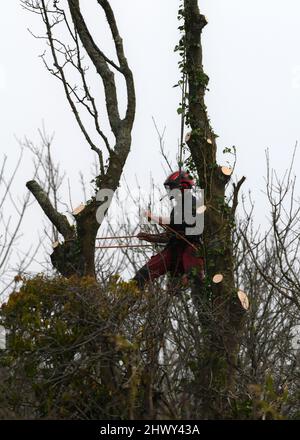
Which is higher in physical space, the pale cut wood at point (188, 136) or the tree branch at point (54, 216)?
the pale cut wood at point (188, 136)

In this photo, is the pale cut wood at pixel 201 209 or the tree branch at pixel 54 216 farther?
the pale cut wood at pixel 201 209

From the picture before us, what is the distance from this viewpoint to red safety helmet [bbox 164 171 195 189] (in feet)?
31.4

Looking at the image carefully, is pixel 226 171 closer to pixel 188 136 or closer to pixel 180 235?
pixel 188 136

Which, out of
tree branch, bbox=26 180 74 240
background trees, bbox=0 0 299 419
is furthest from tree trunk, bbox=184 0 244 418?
tree branch, bbox=26 180 74 240

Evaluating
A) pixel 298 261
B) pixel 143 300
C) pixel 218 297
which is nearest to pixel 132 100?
pixel 218 297

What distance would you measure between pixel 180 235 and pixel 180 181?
63 centimetres

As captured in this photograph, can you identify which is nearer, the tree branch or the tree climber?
the tree branch

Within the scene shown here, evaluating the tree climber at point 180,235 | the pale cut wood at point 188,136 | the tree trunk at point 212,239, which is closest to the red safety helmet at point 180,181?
the tree climber at point 180,235

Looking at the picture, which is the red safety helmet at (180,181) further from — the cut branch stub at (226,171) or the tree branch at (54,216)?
the tree branch at (54,216)

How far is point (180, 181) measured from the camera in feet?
31.4

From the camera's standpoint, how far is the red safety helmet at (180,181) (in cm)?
957

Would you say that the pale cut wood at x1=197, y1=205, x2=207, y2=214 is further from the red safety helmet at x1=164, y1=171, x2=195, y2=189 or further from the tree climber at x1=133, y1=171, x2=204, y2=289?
the red safety helmet at x1=164, y1=171, x2=195, y2=189

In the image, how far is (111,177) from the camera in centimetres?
882

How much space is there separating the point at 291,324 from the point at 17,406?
747 centimetres
